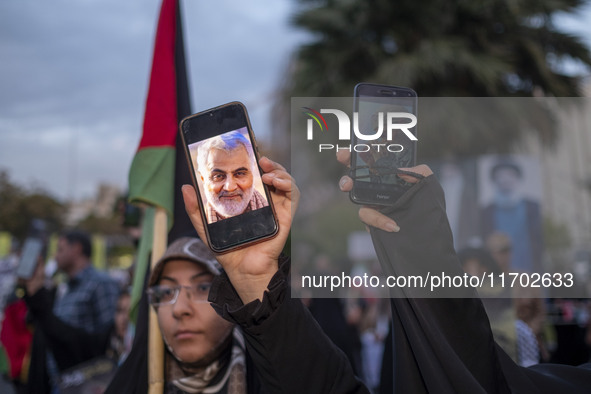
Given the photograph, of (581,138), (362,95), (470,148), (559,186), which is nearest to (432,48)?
(470,148)

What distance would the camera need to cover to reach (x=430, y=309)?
1.23m

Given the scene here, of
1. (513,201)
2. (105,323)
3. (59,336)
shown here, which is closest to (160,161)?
(59,336)

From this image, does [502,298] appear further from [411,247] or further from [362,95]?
[362,95]

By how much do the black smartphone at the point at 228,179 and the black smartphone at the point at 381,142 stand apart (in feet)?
0.78

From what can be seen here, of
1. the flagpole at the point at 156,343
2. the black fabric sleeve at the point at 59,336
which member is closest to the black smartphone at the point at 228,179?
the flagpole at the point at 156,343

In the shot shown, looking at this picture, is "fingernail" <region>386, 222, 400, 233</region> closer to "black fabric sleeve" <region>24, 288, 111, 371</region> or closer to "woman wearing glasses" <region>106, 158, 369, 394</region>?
"woman wearing glasses" <region>106, 158, 369, 394</region>

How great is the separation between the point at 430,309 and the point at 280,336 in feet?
1.19

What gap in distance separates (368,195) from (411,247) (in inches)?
6.4

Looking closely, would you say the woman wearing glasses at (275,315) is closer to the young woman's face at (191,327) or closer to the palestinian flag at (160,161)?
the young woman's face at (191,327)

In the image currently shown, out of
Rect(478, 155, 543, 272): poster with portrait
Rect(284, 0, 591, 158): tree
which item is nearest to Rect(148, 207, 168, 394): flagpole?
Rect(478, 155, 543, 272): poster with portrait

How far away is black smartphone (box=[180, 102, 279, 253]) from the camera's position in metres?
1.23

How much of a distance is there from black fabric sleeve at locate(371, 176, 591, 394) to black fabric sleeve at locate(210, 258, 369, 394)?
21 cm

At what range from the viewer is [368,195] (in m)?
1.27

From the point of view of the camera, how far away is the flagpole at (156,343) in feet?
6.19
